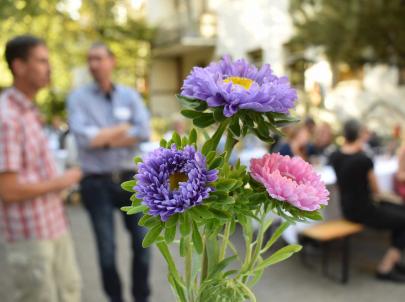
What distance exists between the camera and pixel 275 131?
0.67 metres

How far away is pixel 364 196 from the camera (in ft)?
11.1

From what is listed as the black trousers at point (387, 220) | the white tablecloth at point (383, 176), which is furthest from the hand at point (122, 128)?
the white tablecloth at point (383, 176)

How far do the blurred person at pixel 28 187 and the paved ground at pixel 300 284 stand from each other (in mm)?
1262

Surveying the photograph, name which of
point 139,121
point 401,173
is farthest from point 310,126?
point 139,121

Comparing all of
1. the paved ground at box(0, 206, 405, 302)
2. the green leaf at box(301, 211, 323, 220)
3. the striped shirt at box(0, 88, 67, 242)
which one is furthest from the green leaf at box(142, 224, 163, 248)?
the paved ground at box(0, 206, 405, 302)

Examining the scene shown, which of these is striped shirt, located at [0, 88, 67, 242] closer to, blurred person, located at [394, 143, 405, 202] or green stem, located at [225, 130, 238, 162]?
green stem, located at [225, 130, 238, 162]

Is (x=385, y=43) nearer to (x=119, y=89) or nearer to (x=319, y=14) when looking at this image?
(x=319, y=14)

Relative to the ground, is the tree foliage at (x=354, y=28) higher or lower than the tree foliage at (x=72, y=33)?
lower

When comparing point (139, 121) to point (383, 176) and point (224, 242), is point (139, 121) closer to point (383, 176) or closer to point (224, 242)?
point (224, 242)

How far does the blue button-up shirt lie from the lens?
232cm

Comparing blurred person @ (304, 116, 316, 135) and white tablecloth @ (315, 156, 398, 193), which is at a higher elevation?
blurred person @ (304, 116, 316, 135)

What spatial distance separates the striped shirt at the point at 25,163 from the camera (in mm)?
1466

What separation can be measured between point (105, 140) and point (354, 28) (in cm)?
359

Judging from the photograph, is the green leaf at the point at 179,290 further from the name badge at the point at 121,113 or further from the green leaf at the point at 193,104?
the name badge at the point at 121,113
